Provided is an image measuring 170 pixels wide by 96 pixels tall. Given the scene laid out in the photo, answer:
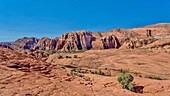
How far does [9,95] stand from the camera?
12.8 m

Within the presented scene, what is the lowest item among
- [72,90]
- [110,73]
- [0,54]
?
[110,73]

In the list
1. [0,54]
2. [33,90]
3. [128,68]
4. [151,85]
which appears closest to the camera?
[33,90]

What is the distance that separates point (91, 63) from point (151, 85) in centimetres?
4932

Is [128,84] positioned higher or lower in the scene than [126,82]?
lower

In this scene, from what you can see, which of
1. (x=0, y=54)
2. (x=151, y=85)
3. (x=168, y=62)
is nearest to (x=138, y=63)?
(x=168, y=62)

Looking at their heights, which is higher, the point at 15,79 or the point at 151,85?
the point at 15,79

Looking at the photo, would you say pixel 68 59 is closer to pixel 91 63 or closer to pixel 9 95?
pixel 91 63

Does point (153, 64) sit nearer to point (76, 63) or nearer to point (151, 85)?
point (76, 63)

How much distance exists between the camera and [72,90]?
14969 mm

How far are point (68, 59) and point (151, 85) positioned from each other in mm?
59483

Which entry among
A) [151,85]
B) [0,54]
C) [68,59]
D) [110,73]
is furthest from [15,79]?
[68,59]

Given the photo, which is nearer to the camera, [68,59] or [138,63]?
[138,63]

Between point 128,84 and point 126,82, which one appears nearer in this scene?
point 128,84

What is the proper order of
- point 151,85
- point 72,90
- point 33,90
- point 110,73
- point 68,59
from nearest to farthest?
point 33,90 < point 72,90 < point 151,85 < point 110,73 < point 68,59
